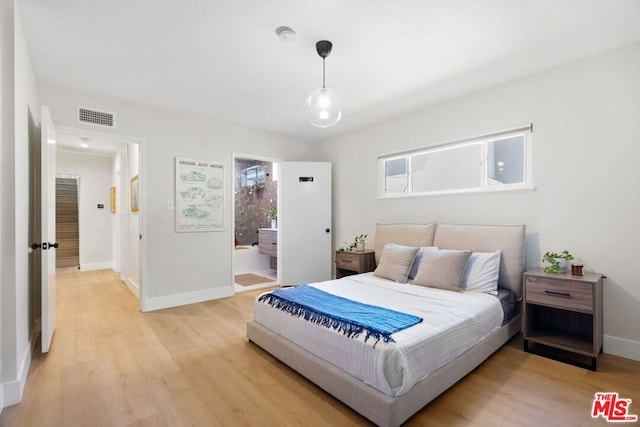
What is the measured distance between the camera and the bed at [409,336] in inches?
65.1

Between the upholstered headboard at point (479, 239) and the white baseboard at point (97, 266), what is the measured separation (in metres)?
6.27

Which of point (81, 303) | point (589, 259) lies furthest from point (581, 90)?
point (81, 303)

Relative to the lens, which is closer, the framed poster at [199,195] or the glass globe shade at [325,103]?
the glass globe shade at [325,103]

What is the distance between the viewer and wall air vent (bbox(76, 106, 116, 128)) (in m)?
3.32

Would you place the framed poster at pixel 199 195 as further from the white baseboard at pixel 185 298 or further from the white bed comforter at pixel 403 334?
the white bed comforter at pixel 403 334

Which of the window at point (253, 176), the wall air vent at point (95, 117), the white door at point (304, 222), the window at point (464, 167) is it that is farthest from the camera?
the window at point (253, 176)

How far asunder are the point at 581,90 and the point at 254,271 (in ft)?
18.2

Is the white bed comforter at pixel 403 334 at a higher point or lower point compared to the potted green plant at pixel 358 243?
lower

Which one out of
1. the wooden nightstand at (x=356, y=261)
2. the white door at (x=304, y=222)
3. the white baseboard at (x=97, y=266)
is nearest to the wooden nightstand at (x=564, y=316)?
the wooden nightstand at (x=356, y=261)

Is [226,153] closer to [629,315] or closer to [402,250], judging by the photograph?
[402,250]

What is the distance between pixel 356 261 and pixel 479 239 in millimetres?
1529

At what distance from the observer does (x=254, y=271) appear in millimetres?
6191

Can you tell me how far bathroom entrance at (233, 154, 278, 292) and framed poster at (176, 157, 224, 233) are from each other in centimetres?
164

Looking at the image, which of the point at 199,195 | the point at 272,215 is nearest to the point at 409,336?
the point at 199,195
